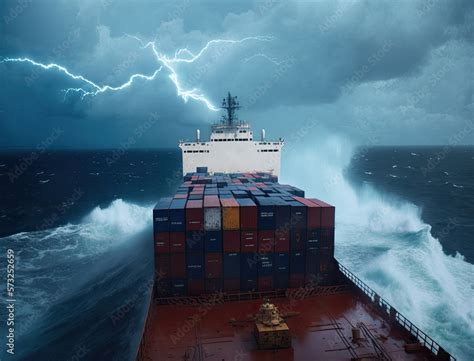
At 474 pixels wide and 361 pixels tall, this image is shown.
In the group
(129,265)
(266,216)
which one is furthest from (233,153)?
(266,216)

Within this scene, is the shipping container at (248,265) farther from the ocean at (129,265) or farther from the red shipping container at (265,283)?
the ocean at (129,265)

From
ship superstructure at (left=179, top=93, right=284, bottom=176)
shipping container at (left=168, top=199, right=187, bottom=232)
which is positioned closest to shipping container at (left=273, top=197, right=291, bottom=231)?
shipping container at (left=168, top=199, right=187, bottom=232)

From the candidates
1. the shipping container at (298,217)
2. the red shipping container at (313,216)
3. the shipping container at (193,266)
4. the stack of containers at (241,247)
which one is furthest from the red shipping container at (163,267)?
the red shipping container at (313,216)

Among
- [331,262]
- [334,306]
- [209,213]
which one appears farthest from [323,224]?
[209,213]

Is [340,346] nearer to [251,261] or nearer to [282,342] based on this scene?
[282,342]

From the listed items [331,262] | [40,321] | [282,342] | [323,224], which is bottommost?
[40,321]

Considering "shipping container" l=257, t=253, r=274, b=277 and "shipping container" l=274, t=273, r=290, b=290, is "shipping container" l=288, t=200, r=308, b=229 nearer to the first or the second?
"shipping container" l=257, t=253, r=274, b=277

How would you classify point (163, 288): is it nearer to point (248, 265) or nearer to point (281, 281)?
point (248, 265)
